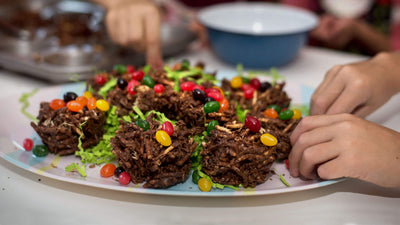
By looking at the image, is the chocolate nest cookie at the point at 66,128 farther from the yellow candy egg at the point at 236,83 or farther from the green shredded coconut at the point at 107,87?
the yellow candy egg at the point at 236,83

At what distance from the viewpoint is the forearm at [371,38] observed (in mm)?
3141

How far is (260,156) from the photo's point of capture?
1.12 m

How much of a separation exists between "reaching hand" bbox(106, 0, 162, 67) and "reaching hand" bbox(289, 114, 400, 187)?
1140 mm

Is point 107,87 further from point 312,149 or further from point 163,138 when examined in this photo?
point 312,149

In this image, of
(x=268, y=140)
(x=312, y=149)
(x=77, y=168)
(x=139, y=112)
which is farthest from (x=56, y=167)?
(x=312, y=149)

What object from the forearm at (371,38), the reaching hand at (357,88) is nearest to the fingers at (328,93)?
the reaching hand at (357,88)

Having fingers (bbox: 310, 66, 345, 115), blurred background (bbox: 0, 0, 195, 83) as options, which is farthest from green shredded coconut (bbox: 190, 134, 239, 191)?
blurred background (bbox: 0, 0, 195, 83)

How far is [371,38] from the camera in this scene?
317cm

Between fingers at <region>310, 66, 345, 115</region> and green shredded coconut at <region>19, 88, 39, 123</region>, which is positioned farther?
green shredded coconut at <region>19, 88, 39, 123</region>

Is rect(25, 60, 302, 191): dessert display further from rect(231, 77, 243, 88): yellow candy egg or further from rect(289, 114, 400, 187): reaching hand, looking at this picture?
rect(289, 114, 400, 187): reaching hand

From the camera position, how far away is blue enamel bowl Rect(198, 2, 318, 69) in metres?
2.12

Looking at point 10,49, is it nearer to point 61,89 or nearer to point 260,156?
point 61,89

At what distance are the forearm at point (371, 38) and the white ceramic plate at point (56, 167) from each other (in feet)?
7.70

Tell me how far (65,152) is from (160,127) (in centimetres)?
40
